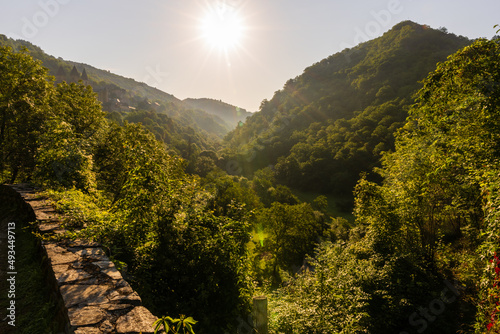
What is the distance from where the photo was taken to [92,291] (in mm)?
3539

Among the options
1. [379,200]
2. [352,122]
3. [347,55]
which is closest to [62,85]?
[379,200]

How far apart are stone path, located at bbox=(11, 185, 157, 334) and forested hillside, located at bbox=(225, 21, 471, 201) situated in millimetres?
67966

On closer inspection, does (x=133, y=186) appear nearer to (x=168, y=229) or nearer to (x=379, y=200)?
(x=168, y=229)

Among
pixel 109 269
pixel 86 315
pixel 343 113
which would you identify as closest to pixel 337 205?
pixel 343 113

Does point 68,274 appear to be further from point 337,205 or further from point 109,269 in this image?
point 337,205

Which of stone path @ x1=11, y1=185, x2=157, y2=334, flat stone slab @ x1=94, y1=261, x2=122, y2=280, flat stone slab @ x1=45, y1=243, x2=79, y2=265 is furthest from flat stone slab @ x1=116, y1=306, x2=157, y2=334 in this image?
flat stone slab @ x1=45, y1=243, x2=79, y2=265

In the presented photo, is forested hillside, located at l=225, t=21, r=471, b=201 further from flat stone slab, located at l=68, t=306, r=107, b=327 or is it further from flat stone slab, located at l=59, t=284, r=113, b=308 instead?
flat stone slab, located at l=68, t=306, r=107, b=327

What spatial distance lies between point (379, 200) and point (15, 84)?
75.5 ft

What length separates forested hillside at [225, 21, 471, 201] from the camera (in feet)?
248

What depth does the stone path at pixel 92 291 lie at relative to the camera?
117 inches

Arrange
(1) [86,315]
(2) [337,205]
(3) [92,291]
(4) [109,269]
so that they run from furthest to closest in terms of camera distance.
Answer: (2) [337,205], (4) [109,269], (3) [92,291], (1) [86,315]

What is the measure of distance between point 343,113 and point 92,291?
117837mm

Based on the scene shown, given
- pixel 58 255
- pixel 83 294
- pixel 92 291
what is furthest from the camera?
pixel 58 255

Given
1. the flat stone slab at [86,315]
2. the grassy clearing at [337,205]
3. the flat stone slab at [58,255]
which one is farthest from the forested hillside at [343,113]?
the flat stone slab at [86,315]
